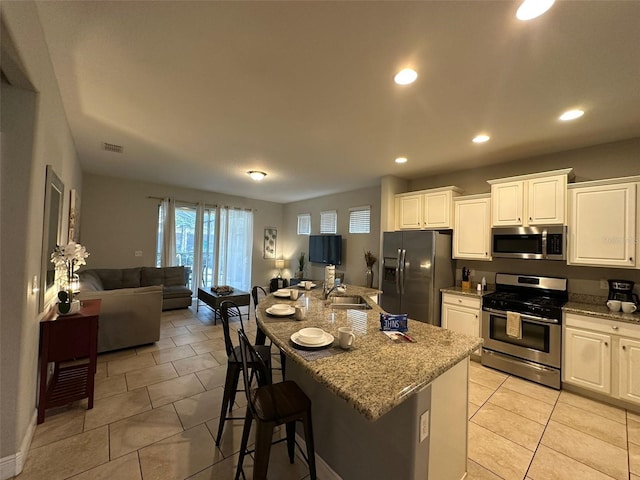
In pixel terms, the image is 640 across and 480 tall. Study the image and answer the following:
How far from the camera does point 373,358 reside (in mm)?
1357

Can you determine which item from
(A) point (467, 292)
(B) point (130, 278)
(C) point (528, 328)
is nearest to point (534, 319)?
(C) point (528, 328)

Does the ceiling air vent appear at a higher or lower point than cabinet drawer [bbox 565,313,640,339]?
higher

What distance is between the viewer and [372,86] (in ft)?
6.72

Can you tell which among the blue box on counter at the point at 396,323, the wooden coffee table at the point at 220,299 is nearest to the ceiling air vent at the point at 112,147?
the wooden coffee table at the point at 220,299

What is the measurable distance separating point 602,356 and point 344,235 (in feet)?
14.3

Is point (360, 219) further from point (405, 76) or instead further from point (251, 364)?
point (251, 364)

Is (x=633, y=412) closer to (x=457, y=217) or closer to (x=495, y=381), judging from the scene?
(x=495, y=381)

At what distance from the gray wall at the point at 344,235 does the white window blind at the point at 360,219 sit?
0.30 ft

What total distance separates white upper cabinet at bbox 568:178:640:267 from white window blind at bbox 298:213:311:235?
17.4 feet

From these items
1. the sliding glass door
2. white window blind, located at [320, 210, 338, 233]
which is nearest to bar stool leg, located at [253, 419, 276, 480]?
white window blind, located at [320, 210, 338, 233]

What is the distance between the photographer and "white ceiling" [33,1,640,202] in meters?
1.45

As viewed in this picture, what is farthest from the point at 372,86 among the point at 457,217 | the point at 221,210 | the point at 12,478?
the point at 221,210

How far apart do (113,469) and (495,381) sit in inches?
142

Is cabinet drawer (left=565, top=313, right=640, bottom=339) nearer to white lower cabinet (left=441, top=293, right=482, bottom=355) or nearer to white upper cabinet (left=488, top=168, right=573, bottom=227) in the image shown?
white lower cabinet (left=441, top=293, right=482, bottom=355)
